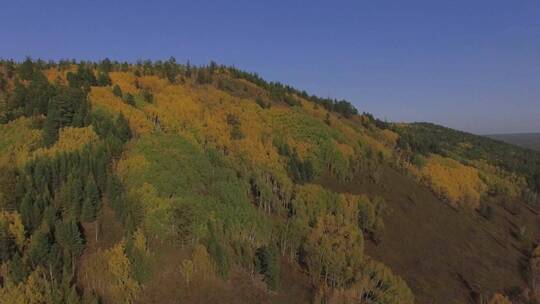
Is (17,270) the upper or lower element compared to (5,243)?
lower

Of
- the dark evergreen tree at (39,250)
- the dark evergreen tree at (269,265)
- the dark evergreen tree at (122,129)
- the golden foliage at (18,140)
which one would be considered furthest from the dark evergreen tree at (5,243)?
the dark evergreen tree at (269,265)

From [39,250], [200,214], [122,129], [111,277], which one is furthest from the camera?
[122,129]

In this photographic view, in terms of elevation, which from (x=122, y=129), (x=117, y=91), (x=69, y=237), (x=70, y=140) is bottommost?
(x=69, y=237)

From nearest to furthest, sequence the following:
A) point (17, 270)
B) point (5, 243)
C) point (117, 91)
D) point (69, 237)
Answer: point (17, 270) → point (5, 243) → point (69, 237) → point (117, 91)

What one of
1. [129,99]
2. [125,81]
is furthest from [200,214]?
[125,81]

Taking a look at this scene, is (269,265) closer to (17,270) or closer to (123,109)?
(17,270)

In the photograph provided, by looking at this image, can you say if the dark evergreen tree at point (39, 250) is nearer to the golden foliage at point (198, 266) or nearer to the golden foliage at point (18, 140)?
the golden foliage at point (18, 140)

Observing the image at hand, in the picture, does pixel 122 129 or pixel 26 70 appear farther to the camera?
pixel 26 70

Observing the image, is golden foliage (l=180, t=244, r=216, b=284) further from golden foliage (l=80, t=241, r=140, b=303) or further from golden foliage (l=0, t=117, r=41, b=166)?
golden foliage (l=0, t=117, r=41, b=166)
